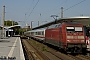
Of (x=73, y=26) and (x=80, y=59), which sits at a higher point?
(x=73, y=26)

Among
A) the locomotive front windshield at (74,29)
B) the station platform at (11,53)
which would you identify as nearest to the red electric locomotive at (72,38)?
the locomotive front windshield at (74,29)

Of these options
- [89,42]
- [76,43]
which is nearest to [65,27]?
[76,43]

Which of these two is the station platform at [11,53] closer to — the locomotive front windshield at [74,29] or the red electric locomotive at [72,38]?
the red electric locomotive at [72,38]

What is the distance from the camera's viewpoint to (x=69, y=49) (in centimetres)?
1952

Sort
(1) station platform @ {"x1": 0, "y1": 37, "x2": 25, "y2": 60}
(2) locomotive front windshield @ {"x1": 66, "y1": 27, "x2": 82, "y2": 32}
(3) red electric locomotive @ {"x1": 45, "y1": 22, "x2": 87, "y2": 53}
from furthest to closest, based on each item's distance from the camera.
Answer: (2) locomotive front windshield @ {"x1": 66, "y1": 27, "x2": 82, "y2": 32} → (3) red electric locomotive @ {"x1": 45, "y1": 22, "x2": 87, "y2": 53} → (1) station platform @ {"x1": 0, "y1": 37, "x2": 25, "y2": 60}

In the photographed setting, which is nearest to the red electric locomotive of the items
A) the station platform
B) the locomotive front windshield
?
the locomotive front windshield

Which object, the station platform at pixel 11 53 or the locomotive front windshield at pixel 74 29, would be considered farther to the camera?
the locomotive front windshield at pixel 74 29

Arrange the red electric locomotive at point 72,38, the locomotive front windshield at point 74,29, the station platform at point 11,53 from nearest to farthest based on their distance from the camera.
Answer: the station platform at point 11,53, the red electric locomotive at point 72,38, the locomotive front windshield at point 74,29

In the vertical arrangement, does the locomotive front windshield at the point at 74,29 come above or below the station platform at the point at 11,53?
above

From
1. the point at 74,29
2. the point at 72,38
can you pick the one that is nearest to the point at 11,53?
the point at 72,38

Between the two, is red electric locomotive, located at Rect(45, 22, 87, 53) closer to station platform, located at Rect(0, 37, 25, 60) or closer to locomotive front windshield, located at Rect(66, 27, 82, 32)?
locomotive front windshield, located at Rect(66, 27, 82, 32)

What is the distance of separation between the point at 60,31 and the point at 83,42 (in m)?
2.51

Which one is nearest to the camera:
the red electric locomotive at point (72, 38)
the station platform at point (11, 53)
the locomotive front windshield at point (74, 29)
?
the station platform at point (11, 53)

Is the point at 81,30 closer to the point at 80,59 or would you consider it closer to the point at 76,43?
the point at 76,43
